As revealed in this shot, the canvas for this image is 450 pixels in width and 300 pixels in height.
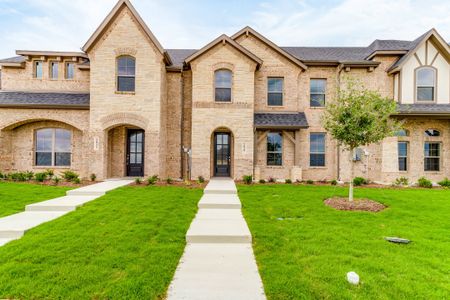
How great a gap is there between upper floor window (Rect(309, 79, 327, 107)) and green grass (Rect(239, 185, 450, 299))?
8409 millimetres

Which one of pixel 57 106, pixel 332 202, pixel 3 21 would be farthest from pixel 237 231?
pixel 3 21

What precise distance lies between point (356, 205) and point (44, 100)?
16.0 m

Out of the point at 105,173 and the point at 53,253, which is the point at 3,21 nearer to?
the point at 105,173

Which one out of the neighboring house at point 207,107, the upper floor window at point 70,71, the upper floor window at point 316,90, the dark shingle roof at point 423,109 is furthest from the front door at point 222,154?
the dark shingle roof at point 423,109

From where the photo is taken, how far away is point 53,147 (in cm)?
1445

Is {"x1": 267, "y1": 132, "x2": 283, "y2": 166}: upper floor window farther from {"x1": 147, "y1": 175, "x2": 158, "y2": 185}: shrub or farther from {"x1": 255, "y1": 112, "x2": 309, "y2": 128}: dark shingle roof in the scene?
{"x1": 147, "y1": 175, "x2": 158, "y2": 185}: shrub

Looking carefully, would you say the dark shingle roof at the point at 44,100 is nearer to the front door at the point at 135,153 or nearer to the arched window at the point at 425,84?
the front door at the point at 135,153

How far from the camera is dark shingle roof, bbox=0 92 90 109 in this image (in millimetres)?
13477

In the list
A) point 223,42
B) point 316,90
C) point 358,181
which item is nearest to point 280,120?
point 316,90

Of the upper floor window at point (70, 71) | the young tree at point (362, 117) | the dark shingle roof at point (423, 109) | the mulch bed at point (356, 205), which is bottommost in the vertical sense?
the mulch bed at point (356, 205)

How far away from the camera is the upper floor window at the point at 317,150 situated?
15.3 m

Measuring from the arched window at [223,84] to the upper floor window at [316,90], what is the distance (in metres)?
5.23

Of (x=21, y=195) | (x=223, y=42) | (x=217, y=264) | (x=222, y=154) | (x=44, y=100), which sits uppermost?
(x=223, y=42)

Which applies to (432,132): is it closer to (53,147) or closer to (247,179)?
(247,179)
